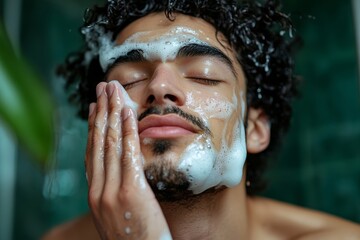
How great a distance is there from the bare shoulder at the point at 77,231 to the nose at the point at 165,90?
1.79ft

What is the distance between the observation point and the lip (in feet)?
2.69

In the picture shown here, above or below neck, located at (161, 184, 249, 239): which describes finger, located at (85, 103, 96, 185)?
above

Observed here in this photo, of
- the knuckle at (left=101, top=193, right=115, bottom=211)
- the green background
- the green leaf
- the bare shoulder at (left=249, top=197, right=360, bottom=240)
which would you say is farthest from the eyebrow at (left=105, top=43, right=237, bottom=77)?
the green leaf

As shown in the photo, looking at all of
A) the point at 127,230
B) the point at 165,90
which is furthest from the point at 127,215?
the point at 165,90

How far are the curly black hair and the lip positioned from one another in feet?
0.92

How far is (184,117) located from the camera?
0.84 metres

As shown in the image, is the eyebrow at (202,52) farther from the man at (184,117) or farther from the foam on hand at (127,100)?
the foam on hand at (127,100)

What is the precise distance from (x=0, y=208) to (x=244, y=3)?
1260 millimetres

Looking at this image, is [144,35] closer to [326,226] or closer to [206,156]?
[206,156]

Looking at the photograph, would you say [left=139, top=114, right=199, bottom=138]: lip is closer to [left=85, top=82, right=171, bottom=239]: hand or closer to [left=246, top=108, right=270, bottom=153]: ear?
[left=85, top=82, right=171, bottom=239]: hand

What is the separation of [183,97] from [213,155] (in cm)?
12

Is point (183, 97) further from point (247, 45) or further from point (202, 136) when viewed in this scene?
point (247, 45)

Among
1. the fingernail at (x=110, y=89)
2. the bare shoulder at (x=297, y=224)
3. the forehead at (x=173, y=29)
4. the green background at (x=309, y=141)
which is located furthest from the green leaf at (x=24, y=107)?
the green background at (x=309, y=141)

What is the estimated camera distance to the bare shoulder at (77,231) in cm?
127
